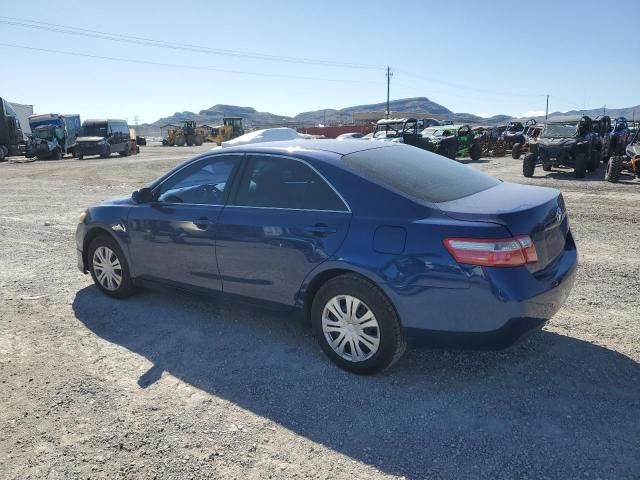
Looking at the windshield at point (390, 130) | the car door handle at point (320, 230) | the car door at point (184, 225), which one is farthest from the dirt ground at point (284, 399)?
the windshield at point (390, 130)

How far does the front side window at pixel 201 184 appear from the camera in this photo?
13.1 ft

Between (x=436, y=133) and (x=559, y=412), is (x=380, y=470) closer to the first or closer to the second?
(x=559, y=412)

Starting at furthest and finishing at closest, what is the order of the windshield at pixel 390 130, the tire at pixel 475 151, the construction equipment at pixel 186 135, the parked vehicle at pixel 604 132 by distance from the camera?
the construction equipment at pixel 186 135 → the tire at pixel 475 151 → the windshield at pixel 390 130 → the parked vehicle at pixel 604 132

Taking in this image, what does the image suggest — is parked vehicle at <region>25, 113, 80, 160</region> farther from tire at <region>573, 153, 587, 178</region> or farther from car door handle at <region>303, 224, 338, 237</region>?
car door handle at <region>303, 224, 338, 237</region>

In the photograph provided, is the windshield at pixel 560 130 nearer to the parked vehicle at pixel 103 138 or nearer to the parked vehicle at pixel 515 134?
the parked vehicle at pixel 515 134

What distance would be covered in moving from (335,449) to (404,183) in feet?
5.57

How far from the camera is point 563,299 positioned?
3.19 m

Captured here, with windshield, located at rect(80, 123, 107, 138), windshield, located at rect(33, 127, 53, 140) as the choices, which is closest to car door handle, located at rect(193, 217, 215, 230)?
windshield, located at rect(80, 123, 107, 138)

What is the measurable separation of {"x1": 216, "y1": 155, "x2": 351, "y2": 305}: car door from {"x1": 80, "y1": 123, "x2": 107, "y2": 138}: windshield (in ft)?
101

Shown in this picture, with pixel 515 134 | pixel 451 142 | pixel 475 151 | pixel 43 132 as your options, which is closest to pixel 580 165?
pixel 451 142

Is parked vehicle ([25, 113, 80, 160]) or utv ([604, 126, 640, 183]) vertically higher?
parked vehicle ([25, 113, 80, 160])

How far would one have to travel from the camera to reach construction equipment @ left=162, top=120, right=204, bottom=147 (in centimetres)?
4767

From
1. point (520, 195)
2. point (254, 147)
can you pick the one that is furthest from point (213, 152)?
point (520, 195)

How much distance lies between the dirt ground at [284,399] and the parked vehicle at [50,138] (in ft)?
98.9
